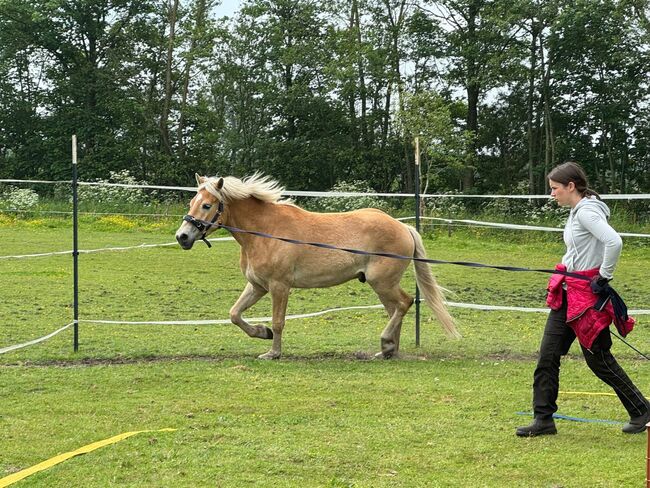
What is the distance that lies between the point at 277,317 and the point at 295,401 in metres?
2.09

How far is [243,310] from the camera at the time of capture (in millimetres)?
8547

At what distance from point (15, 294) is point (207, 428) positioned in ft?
28.0

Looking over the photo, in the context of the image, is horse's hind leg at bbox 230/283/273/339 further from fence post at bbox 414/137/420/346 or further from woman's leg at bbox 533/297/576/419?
woman's leg at bbox 533/297/576/419

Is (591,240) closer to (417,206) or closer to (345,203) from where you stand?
(417,206)

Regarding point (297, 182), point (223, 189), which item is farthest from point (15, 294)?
point (297, 182)

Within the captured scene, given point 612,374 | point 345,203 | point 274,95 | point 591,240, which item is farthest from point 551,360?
point 274,95

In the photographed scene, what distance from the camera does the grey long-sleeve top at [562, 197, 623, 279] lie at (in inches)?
198

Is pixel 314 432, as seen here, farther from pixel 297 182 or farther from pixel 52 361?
pixel 297 182

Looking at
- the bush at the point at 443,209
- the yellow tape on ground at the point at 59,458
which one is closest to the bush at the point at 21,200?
the bush at the point at 443,209

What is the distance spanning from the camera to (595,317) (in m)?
5.13

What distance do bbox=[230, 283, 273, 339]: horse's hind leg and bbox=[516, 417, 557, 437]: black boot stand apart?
12.0ft

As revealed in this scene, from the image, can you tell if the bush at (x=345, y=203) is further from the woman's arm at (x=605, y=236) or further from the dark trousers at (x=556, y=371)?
the woman's arm at (x=605, y=236)

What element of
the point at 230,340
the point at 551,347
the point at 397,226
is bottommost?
the point at 230,340

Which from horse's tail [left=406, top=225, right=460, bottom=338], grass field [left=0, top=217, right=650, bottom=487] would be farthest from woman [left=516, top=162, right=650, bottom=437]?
horse's tail [left=406, top=225, right=460, bottom=338]
